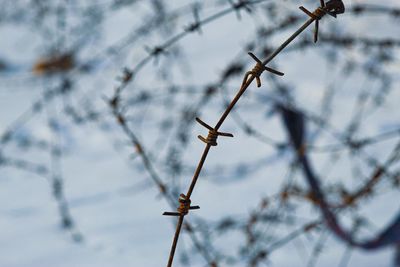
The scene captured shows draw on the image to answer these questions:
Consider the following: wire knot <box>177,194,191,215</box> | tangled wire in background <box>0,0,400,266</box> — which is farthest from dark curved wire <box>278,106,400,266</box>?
wire knot <box>177,194,191,215</box>

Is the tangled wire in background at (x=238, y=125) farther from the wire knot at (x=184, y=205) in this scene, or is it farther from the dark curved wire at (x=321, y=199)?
Result: the wire knot at (x=184, y=205)

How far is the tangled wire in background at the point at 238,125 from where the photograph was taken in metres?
2.09

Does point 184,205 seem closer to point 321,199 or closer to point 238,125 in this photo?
point 321,199

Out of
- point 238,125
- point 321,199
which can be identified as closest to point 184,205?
point 321,199

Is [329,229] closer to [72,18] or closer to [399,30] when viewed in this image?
[399,30]

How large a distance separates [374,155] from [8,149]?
207 cm

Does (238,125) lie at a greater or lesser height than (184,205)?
greater

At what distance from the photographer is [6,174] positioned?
2871 mm

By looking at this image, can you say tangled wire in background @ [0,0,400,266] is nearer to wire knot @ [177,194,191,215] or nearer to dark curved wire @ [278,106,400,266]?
dark curved wire @ [278,106,400,266]

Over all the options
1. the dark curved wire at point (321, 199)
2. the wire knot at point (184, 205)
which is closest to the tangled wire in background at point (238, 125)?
the dark curved wire at point (321, 199)

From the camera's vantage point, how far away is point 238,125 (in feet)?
9.95

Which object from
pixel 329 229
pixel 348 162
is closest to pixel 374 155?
pixel 348 162

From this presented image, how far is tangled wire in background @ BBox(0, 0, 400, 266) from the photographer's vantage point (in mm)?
A: 2092

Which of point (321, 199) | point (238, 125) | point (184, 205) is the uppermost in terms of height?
point (238, 125)
